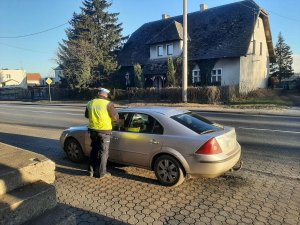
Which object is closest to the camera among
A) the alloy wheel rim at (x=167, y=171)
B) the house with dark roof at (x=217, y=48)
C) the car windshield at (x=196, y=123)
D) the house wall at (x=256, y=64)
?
the alloy wheel rim at (x=167, y=171)

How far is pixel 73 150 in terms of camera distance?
7.12 m

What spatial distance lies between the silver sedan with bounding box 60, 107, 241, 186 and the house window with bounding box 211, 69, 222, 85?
83.9 feet

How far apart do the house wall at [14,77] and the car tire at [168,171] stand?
10405 cm

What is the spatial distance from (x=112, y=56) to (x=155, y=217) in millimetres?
39065

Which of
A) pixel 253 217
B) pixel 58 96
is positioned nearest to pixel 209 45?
pixel 58 96

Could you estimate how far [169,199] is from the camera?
493 cm

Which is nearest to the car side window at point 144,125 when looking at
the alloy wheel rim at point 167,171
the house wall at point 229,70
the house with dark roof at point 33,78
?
the alloy wheel rim at point 167,171

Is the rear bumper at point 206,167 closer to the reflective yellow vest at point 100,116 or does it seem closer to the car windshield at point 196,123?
the car windshield at point 196,123

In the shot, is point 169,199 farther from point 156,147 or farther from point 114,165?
point 114,165

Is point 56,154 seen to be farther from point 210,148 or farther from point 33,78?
point 33,78

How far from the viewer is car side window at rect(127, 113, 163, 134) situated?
5793mm

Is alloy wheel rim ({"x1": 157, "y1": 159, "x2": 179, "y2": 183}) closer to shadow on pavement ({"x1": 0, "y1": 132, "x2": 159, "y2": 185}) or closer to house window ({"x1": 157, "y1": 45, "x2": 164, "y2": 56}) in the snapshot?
shadow on pavement ({"x1": 0, "y1": 132, "x2": 159, "y2": 185})

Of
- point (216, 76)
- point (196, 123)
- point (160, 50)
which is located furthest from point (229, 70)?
point (196, 123)

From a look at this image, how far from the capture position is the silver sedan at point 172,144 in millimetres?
5212
